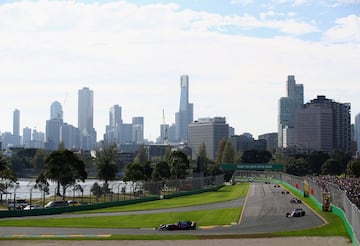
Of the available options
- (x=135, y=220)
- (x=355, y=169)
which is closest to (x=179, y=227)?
(x=135, y=220)

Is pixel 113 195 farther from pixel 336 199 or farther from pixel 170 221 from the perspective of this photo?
pixel 336 199

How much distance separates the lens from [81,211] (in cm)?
7894

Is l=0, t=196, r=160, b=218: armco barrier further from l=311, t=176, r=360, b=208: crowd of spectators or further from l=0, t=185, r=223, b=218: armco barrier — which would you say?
l=311, t=176, r=360, b=208: crowd of spectators

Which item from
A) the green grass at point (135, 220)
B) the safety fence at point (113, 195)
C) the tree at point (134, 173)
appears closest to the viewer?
the green grass at point (135, 220)

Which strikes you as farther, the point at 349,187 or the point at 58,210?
the point at 349,187

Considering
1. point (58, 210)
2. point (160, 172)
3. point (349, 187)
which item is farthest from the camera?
point (160, 172)

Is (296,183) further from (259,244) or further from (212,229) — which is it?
(259,244)

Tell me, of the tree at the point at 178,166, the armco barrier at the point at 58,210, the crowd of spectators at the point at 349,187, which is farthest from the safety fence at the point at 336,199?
the armco barrier at the point at 58,210

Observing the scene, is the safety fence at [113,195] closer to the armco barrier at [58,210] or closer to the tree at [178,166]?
the armco barrier at [58,210]

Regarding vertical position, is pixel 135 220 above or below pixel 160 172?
below

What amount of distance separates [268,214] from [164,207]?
19583mm

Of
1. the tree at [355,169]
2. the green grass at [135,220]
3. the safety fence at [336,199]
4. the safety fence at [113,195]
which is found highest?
the tree at [355,169]

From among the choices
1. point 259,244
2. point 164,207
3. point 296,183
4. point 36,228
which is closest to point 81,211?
point 164,207

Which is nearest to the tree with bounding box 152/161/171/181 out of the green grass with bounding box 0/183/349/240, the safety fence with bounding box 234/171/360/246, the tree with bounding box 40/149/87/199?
the safety fence with bounding box 234/171/360/246
